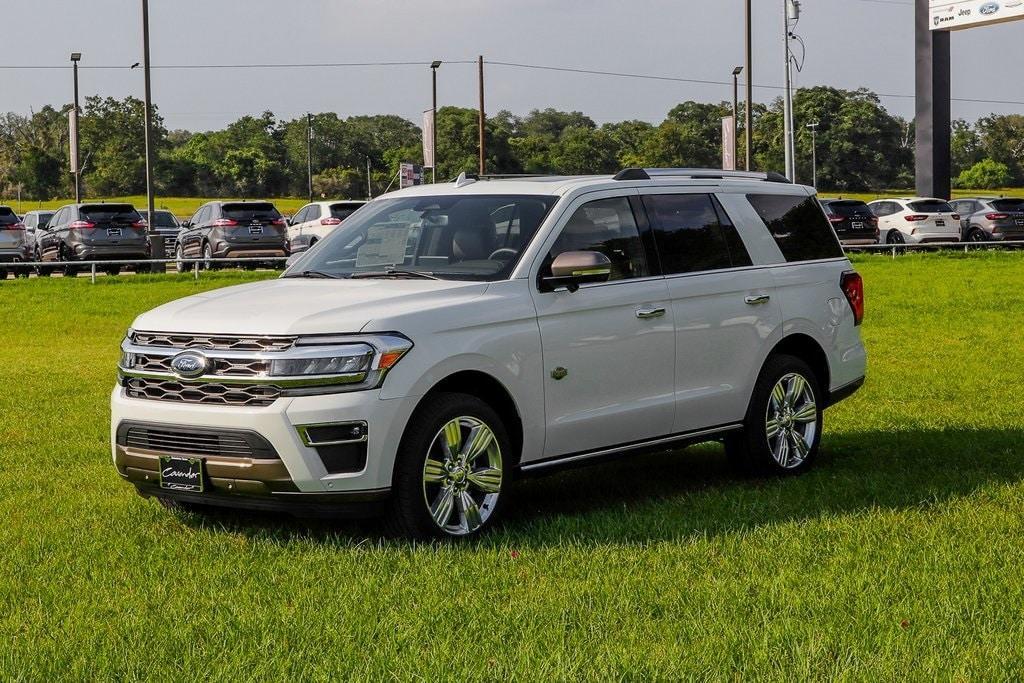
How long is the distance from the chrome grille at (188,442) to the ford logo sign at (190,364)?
0.27m

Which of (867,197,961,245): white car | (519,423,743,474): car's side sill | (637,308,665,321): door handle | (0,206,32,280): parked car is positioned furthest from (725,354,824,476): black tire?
(867,197,961,245): white car

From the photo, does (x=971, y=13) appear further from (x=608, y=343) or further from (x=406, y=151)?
(x=406, y=151)

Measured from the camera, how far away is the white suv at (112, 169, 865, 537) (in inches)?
254

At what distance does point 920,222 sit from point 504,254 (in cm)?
3706

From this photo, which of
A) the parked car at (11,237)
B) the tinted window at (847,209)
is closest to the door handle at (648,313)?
the parked car at (11,237)

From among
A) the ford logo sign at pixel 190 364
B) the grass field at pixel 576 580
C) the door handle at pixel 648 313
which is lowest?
the grass field at pixel 576 580

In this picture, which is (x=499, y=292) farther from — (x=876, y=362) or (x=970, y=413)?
(x=876, y=362)

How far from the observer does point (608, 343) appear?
7570 mm

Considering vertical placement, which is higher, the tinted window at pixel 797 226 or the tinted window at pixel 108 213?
the tinted window at pixel 108 213

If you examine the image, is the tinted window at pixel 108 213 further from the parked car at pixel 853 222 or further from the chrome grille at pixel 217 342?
the chrome grille at pixel 217 342

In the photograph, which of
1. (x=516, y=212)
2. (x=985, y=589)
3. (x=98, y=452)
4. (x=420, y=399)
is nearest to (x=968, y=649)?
(x=985, y=589)

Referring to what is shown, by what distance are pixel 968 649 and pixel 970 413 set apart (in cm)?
681

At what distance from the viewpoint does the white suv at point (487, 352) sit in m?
6.45

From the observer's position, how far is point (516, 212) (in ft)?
25.2
